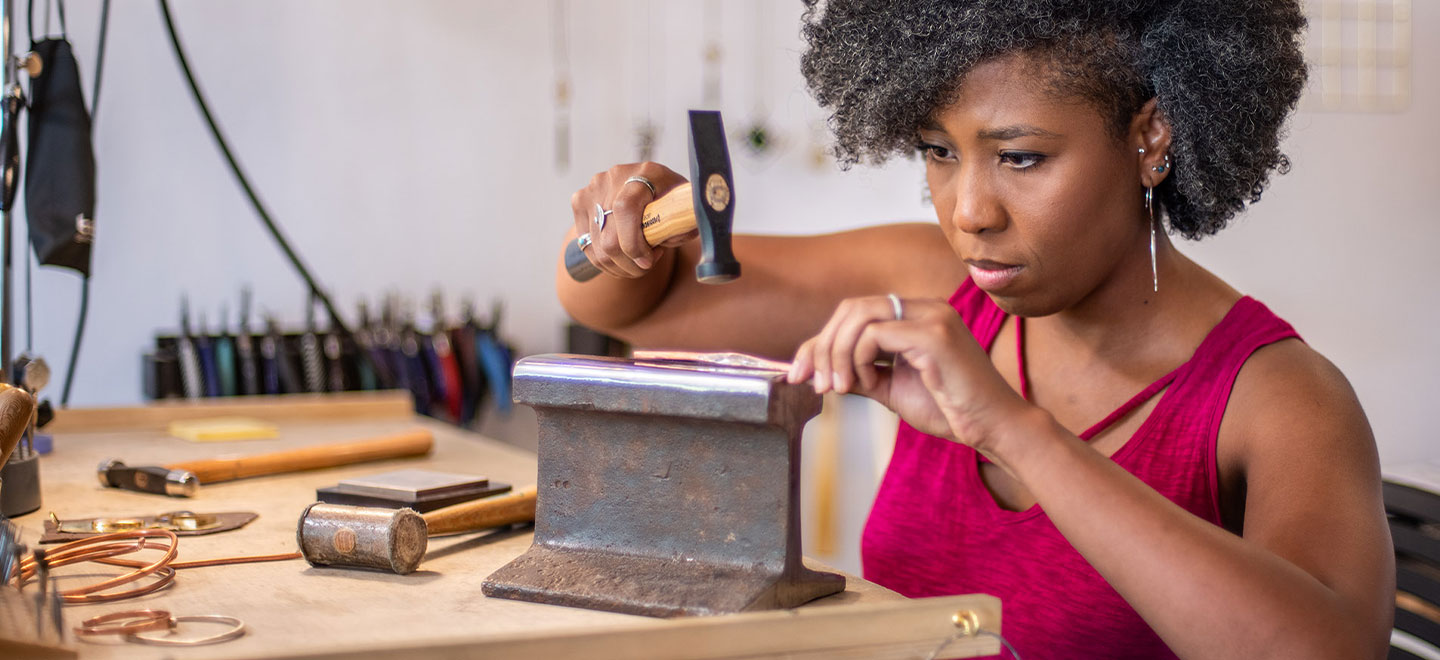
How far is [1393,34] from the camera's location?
3648mm

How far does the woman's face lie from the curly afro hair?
0.08ft

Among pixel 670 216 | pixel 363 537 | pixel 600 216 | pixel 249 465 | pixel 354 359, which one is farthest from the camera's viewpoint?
pixel 354 359

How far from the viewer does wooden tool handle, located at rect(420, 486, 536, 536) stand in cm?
124

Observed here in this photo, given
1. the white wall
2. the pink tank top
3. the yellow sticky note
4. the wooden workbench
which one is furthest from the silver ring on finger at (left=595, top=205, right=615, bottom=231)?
the white wall

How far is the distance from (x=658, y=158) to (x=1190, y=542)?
13.0 ft

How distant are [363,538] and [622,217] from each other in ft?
1.43

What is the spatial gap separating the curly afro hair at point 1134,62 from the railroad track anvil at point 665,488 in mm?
500

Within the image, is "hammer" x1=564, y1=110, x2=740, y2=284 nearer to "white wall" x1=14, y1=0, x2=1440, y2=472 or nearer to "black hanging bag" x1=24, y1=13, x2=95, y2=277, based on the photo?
"black hanging bag" x1=24, y1=13, x2=95, y2=277

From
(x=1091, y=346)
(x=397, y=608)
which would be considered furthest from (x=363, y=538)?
(x=1091, y=346)

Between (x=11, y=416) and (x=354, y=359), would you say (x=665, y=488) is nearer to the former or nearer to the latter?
(x=11, y=416)

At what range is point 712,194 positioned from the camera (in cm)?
113

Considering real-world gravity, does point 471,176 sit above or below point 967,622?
above

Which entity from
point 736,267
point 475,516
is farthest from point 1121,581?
point 475,516

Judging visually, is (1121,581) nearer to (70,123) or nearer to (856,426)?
(70,123)
